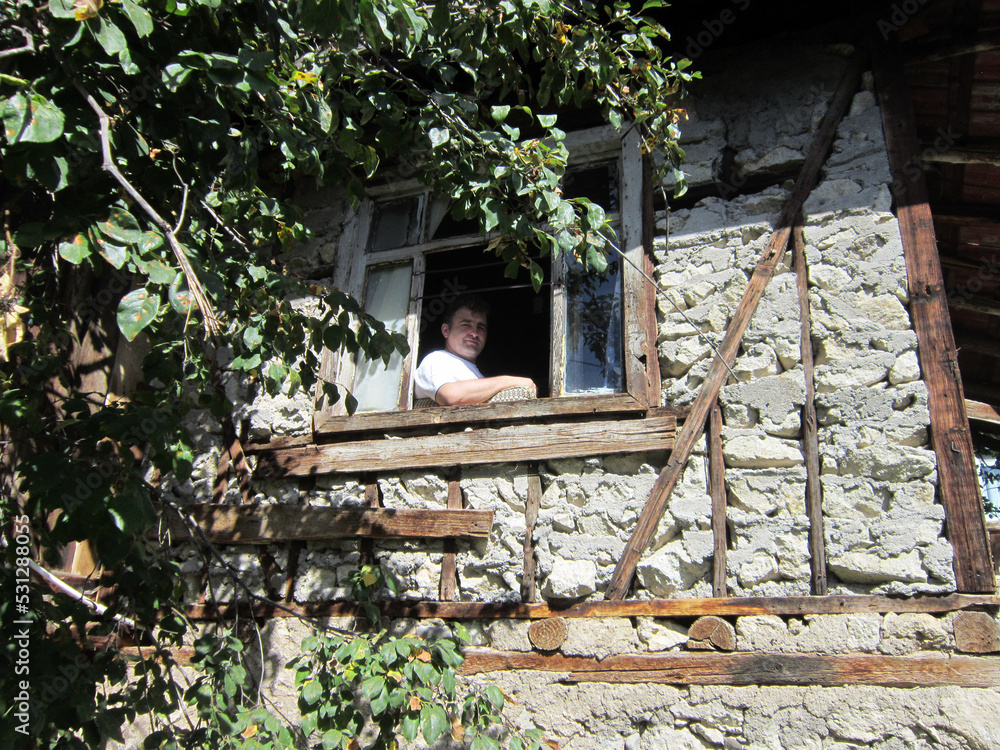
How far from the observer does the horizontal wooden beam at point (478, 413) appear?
10.5 feet

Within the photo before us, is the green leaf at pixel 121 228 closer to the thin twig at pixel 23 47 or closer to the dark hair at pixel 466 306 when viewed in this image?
the thin twig at pixel 23 47

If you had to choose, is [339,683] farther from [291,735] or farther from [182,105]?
[182,105]

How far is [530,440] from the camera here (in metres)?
3.24

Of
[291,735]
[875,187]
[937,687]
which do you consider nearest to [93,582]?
[291,735]

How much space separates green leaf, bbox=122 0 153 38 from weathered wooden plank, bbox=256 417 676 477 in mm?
1985

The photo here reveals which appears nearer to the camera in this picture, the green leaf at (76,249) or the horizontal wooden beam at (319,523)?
the green leaf at (76,249)

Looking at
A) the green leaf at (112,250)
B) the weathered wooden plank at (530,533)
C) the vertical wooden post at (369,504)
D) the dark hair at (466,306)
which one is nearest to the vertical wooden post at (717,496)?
the weathered wooden plank at (530,533)

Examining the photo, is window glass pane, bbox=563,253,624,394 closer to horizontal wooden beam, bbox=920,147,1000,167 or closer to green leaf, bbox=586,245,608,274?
green leaf, bbox=586,245,608,274

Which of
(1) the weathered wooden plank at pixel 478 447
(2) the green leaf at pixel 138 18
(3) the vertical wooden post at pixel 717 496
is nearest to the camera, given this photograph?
(2) the green leaf at pixel 138 18

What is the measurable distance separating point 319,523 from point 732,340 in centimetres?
192

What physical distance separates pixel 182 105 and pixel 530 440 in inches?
71.6
